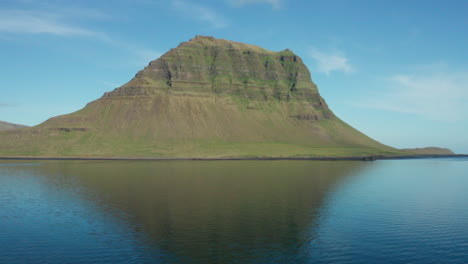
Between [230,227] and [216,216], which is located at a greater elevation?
[216,216]

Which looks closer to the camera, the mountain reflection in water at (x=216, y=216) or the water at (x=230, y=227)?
the water at (x=230, y=227)

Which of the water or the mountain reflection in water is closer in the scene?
the water

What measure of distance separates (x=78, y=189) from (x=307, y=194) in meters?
47.5

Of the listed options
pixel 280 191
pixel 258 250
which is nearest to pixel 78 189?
pixel 280 191

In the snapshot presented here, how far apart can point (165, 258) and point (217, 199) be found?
30.9 metres

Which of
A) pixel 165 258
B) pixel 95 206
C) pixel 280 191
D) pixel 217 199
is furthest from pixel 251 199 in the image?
pixel 165 258

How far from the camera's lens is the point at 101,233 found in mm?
Result: 39219

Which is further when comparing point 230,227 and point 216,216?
point 216,216

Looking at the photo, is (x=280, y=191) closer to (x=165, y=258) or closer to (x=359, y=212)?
(x=359, y=212)

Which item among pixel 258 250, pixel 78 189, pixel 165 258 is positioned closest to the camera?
pixel 165 258

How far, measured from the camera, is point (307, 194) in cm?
6894

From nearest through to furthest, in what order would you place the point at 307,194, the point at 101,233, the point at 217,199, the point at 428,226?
the point at 101,233, the point at 428,226, the point at 217,199, the point at 307,194

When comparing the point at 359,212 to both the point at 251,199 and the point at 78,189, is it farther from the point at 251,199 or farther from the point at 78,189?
the point at 78,189

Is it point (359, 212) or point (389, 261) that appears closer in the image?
point (389, 261)
